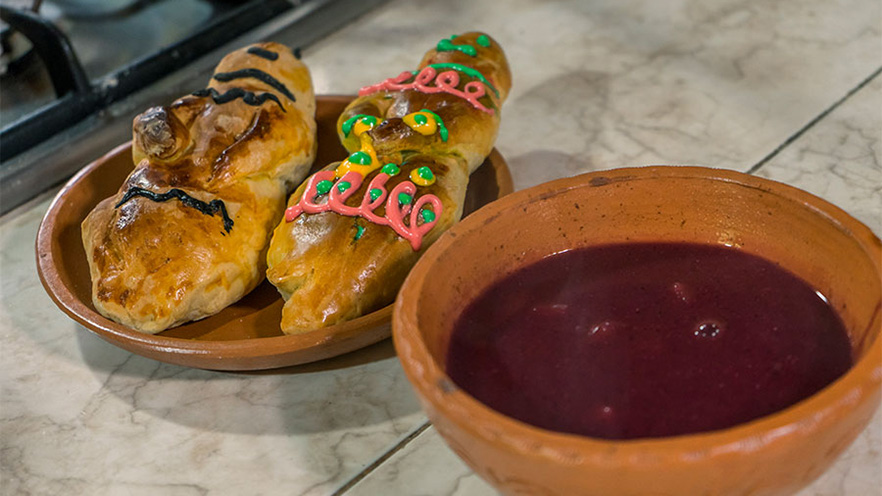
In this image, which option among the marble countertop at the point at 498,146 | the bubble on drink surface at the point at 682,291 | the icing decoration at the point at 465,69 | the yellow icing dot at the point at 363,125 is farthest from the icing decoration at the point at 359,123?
the bubble on drink surface at the point at 682,291

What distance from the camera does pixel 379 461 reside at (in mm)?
830

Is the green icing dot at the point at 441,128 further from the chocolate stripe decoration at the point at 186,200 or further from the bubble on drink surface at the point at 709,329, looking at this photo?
the bubble on drink surface at the point at 709,329

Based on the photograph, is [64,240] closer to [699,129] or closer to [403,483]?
[403,483]

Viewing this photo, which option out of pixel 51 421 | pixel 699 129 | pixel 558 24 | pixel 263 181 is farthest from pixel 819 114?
pixel 51 421

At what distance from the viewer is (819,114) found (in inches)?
49.8

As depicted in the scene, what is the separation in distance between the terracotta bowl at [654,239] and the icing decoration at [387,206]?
0.50ft

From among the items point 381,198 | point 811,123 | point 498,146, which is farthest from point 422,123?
point 811,123

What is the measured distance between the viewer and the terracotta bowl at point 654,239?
0.53 metres

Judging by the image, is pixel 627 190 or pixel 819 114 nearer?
pixel 627 190

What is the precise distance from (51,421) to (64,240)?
0.72 feet

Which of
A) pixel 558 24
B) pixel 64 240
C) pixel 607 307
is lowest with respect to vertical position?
pixel 558 24

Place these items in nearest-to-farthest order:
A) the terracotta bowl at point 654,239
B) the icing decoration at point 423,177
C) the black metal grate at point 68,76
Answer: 1. the terracotta bowl at point 654,239
2. the icing decoration at point 423,177
3. the black metal grate at point 68,76

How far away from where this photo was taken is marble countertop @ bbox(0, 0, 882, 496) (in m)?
0.84

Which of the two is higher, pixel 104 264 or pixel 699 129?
pixel 104 264
